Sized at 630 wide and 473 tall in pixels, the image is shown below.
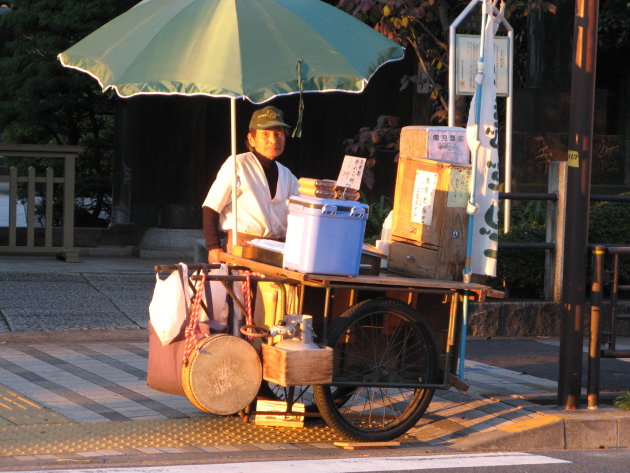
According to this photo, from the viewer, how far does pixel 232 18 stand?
690 cm

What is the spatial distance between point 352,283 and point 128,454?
1572 mm

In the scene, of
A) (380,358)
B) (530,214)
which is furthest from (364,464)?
(530,214)

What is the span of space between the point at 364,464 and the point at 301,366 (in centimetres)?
64

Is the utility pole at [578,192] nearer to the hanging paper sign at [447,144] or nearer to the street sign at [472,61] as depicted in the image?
the hanging paper sign at [447,144]

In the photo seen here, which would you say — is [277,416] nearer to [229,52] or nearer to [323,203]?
[323,203]

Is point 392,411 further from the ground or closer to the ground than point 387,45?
closer to the ground

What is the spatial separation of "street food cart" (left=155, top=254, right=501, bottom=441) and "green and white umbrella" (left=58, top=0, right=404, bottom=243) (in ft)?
3.55

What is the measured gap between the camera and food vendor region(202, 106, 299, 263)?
725 cm

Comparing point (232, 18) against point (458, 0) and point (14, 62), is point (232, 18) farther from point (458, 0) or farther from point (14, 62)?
point (14, 62)

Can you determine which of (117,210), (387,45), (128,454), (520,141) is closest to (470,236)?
(387,45)

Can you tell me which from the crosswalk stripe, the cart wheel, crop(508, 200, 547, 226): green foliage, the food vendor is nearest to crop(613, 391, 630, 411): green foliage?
the crosswalk stripe

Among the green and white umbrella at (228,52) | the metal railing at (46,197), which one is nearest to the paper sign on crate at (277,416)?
the green and white umbrella at (228,52)

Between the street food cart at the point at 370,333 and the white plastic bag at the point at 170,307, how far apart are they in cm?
10

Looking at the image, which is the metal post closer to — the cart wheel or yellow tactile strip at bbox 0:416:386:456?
the cart wheel
